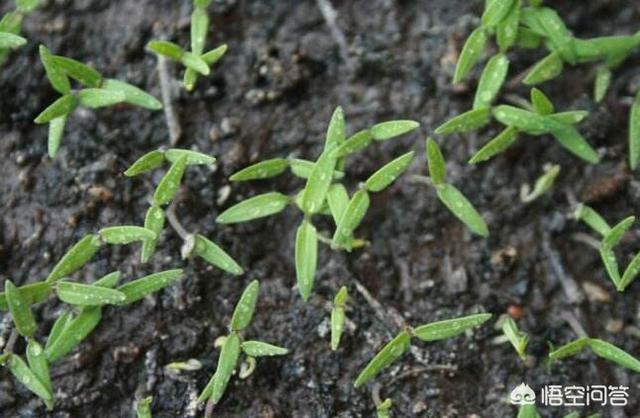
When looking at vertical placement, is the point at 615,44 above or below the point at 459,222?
above

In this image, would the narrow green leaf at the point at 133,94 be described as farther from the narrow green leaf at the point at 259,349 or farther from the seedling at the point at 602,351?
the seedling at the point at 602,351

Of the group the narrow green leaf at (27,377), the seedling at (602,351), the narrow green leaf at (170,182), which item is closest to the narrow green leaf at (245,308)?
the narrow green leaf at (170,182)

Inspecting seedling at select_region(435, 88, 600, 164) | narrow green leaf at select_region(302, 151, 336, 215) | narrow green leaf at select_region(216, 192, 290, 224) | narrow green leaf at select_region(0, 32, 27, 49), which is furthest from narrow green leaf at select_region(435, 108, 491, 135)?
narrow green leaf at select_region(0, 32, 27, 49)

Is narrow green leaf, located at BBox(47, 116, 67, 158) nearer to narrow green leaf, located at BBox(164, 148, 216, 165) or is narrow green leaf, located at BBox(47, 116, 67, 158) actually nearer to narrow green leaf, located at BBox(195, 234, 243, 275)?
narrow green leaf, located at BBox(164, 148, 216, 165)

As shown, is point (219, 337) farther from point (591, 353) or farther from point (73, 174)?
point (591, 353)

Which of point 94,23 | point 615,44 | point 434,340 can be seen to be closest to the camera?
point 434,340

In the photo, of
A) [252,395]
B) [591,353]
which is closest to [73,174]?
[252,395]
